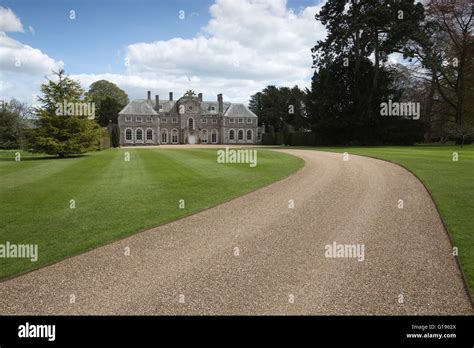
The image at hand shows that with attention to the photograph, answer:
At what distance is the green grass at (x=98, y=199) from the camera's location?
8.73m

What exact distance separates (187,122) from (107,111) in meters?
18.6

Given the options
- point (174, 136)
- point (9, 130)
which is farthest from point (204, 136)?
point (9, 130)

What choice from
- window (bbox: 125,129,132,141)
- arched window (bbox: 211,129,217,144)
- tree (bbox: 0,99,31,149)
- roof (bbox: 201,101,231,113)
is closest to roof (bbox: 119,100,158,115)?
window (bbox: 125,129,132,141)

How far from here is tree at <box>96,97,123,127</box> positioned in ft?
257

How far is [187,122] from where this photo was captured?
76562 millimetres

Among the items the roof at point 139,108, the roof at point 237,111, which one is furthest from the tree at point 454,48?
the roof at point 139,108

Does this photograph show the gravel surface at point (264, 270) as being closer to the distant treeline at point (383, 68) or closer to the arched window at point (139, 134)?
the distant treeline at point (383, 68)

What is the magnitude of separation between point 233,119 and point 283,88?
14599 millimetres

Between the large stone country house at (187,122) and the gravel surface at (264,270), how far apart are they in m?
65.5

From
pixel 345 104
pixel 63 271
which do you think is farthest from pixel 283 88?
pixel 63 271

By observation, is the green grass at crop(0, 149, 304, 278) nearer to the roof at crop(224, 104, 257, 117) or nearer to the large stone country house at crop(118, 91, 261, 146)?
the large stone country house at crop(118, 91, 261, 146)

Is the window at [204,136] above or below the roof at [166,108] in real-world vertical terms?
below

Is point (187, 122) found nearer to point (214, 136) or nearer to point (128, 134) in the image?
point (214, 136)
